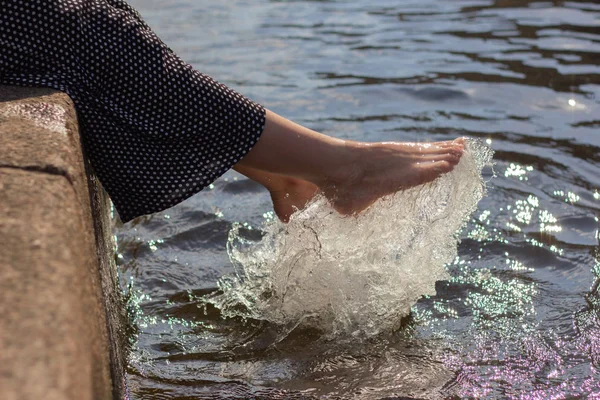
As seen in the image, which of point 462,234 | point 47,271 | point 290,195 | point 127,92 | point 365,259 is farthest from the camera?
point 462,234

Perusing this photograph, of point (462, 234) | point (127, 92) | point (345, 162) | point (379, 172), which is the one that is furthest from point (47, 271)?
point (462, 234)

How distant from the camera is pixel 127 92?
7.75 feet

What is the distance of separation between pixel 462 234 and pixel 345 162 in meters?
0.98

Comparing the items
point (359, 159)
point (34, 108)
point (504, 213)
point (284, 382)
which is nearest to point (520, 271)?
point (504, 213)

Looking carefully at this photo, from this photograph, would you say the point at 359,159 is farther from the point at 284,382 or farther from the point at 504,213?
the point at 504,213

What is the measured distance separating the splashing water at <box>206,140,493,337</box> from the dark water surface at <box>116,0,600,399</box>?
0.33 feet

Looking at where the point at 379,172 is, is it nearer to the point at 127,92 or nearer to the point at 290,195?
the point at 290,195

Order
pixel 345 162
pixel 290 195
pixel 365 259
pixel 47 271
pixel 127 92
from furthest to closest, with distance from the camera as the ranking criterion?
pixel 290 195 → pixel 365 259 → pixel 345 162 → pixel 127 92 → pixel 47 271

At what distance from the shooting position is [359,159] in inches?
113

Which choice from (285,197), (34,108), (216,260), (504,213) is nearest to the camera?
→ (34,108)

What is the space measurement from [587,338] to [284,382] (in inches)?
39.8

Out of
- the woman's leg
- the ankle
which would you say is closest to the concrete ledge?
→ the woman's leg

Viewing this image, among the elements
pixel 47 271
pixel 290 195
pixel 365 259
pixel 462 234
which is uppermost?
pixel 47 271

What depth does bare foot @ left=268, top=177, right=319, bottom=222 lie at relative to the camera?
3068 millimetres
